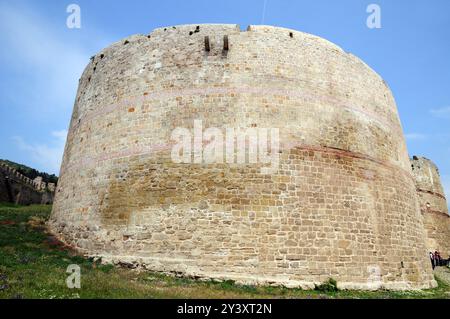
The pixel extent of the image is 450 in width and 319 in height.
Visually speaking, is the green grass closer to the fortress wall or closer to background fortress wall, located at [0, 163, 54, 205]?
the fortress wall

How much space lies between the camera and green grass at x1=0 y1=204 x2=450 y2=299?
6355mm

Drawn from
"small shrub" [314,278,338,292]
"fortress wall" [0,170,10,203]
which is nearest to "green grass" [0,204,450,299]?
"small shrub" [314,278,338,292]

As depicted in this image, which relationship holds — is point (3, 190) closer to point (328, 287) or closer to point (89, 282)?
point (89, 282)

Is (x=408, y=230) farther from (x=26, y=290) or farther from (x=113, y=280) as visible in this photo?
(x=26, y=290)

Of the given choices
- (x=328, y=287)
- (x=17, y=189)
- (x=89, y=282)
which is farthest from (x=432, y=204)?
(x=17, y=189)

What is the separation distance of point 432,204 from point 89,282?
70.8ft

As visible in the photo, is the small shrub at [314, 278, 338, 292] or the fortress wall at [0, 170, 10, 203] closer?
the small shrub at [314, 278, 338, 292]

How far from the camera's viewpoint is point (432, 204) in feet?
71.3

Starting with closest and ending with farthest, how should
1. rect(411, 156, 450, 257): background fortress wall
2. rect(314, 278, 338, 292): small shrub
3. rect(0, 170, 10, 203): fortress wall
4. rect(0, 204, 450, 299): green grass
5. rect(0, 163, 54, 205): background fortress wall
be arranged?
rect(0, 204, 450, 299): green grass
rect(314, 278, 338, 292): small shrub
rect(411, 156, 450, 257): background fortress wall
rect(0, 170, 10, 203): fortress wall
rect(0, 163, 54, 205): background fortress wall

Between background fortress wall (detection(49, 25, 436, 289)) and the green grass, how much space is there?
400 millimetres

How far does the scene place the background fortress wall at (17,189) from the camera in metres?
23.8

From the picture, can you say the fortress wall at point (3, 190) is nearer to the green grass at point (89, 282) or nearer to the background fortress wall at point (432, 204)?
the green grass at point (89, 282)

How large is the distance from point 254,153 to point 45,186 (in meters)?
26.3

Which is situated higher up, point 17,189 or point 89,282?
point 17,189
